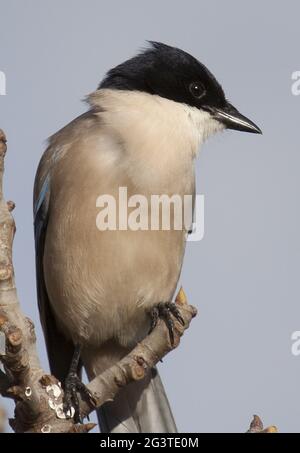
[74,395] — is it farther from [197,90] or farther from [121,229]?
[197,90]

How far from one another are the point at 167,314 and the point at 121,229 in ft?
2.73

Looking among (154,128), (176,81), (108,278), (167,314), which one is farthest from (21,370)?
(176,81)

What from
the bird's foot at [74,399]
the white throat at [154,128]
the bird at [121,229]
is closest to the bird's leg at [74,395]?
the bird's foot at [74,399]

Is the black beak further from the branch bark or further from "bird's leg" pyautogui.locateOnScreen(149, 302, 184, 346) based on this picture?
the branch bark

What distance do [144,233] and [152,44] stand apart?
1.71m

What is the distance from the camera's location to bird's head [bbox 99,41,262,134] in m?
6.73

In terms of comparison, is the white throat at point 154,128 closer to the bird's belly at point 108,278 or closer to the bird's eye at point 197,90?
the bird's eye at point 197,90

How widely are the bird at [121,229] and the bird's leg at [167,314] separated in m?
0.02

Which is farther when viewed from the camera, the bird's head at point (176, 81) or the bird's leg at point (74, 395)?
the bird's head at point (176, 81)

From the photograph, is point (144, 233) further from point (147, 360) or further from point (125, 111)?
point (147, 360)

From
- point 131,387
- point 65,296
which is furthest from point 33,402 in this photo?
point 131,387

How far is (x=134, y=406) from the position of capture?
259 inches

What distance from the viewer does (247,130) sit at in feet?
22.5

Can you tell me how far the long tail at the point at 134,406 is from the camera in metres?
6.42
